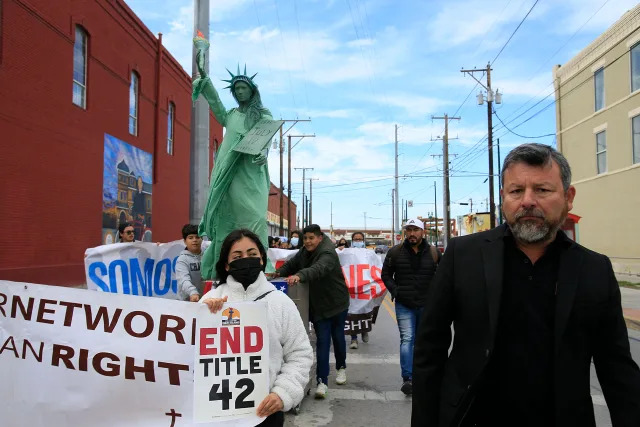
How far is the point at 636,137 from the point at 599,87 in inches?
151

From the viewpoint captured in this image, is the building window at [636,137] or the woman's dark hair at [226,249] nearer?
the woman's dark hair at [226,249]

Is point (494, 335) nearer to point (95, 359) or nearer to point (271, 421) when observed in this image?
point (271, 421)

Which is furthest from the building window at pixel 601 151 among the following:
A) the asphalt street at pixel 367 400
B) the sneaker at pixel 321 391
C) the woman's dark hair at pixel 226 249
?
the woman's dark hair at pixel 226 249

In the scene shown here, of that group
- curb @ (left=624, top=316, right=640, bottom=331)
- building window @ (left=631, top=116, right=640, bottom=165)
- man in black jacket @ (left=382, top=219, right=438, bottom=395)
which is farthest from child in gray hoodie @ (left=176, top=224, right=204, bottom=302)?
building window @ (left=631, top=116, right=640, bottom=165)

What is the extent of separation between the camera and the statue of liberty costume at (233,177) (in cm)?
527

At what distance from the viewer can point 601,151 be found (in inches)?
884

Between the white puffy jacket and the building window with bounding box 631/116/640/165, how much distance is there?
2103 centimetres

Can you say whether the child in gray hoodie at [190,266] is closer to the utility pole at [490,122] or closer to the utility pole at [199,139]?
the utility pole at [199,139]

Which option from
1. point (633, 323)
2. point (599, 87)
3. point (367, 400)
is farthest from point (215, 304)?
point (599, 87)

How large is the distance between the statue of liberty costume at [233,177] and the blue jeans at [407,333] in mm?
1838

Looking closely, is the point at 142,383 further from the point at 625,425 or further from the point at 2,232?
the point at 2,232

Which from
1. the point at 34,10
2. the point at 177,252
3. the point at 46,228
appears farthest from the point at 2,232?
the point at 177,252

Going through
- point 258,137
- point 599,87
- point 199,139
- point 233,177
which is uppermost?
point 599,87

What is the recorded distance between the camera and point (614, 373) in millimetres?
1880
